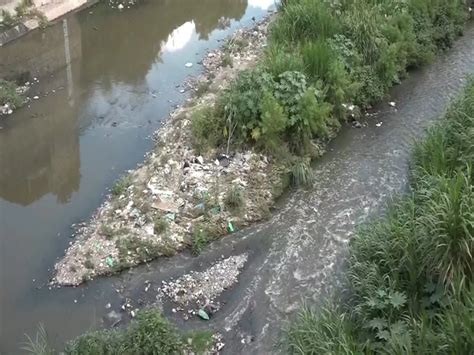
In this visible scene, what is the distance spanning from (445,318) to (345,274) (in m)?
1.78

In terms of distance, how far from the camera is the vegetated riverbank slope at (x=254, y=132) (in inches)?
286

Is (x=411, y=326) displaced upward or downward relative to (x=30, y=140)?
downward

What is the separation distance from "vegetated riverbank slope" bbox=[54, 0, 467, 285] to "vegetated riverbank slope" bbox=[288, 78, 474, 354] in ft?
7.46

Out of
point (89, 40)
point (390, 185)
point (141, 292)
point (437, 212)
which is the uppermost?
point (89, 40)

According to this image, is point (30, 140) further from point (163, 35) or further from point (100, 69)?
point (163, 35)

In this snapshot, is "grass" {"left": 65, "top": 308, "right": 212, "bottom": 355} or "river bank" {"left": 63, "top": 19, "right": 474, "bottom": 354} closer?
"grass" {"left": 65, "top": 308, "right": 212, "bottom": 355}

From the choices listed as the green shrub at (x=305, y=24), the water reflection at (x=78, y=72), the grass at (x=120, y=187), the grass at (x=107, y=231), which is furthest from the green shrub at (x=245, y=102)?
the water reflection at (x=78, y=72)

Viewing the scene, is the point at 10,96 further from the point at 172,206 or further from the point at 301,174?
the point at 301,174

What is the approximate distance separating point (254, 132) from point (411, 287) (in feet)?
12.0

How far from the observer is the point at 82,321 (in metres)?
6.34

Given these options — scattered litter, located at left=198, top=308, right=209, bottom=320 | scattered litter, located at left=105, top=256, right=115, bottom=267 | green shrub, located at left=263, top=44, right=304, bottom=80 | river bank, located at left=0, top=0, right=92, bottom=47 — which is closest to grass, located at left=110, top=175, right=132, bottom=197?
scattered litter, located at left=105, top=256, right=115, bottom=267

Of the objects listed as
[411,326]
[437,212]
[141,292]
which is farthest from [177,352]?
[437,212]

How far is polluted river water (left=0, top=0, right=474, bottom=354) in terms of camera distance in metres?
6.43

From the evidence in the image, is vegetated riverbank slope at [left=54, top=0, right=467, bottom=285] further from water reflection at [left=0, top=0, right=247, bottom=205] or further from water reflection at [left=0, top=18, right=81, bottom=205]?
water reflection at [left=0, top=0, right=247, bottom=205]
